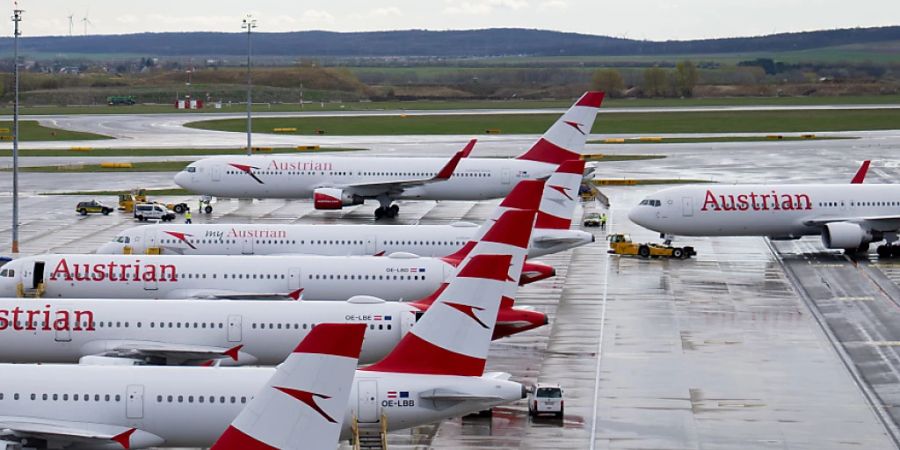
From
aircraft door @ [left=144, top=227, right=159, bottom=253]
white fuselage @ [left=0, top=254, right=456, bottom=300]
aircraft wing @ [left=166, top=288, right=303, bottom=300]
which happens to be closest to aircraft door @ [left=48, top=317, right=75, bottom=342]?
white fuselage @ [left=0, top=254, right=456, bottom=300]

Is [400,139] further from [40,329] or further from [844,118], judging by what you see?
[40,329]

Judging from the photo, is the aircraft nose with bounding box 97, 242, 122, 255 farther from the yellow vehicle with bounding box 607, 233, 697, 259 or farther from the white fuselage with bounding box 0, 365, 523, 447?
the white fuselage with bounding box 0, 365, 523, 447

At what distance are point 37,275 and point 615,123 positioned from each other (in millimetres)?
134616

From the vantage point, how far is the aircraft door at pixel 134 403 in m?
32.7

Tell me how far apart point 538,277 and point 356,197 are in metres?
36.5

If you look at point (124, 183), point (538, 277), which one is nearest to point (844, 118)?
point (124, 183)

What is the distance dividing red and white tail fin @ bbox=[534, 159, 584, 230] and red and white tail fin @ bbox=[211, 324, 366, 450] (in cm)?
3599

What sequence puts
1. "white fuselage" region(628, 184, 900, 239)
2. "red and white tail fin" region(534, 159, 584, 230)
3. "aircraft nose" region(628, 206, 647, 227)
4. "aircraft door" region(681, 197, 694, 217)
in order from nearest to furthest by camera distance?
"red and white tail fin" region(534, 159, 584, 230), "white fuselage" region(628, 184, 900, 239), "aircraft door" region(681, 197, 694, 217), "aircraft nose" region(628, 206, 647, 227)

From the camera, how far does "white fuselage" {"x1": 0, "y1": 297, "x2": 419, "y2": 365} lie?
4197cm

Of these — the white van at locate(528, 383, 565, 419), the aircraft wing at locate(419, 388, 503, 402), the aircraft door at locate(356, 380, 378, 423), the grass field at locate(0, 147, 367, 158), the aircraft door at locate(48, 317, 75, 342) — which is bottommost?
the grass field at locate(0, 147, 367, 158)

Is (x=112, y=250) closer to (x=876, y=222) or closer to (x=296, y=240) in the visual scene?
(x=296, y=240)

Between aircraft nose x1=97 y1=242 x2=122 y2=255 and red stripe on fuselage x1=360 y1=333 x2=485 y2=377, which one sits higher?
red stripe on fuselage x1=360 y1=333 x2=485 y2=377

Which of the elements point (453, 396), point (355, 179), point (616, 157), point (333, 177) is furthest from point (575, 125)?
point (453, 396)

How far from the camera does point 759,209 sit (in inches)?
2972
